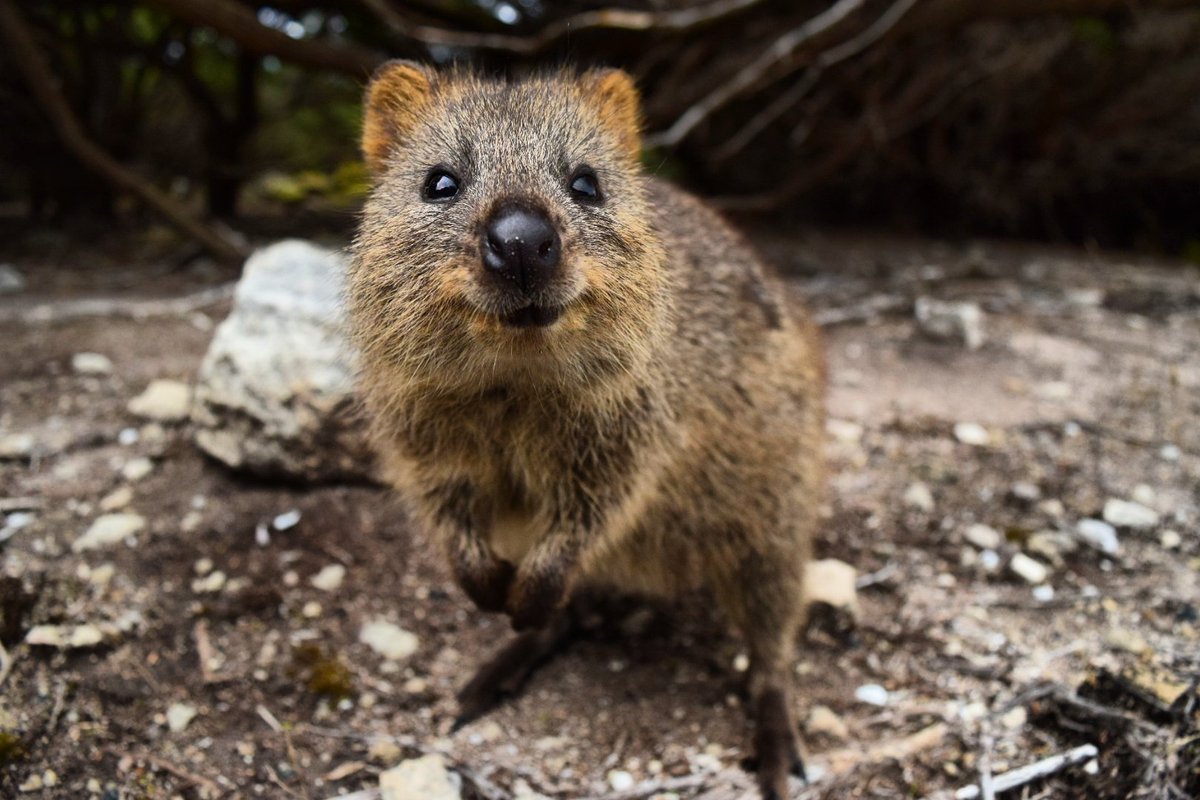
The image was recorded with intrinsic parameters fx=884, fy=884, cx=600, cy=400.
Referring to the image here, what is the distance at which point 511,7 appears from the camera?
661cm

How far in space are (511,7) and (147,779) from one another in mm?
5666

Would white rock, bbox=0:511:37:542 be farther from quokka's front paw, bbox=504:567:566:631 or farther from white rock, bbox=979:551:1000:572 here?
white rock, bbox=979:551:1000:572

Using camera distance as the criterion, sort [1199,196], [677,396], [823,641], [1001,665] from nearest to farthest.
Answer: [677,396] < [1001,665] < [823,641] < [1199,196]

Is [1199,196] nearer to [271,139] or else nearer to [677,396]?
[677,396]

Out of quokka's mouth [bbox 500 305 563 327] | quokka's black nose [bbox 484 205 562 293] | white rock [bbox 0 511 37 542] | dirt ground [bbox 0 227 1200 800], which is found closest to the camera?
quokka's black nose [bbox 484 205 562 293]

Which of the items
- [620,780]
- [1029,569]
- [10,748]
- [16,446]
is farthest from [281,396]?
[1029,569]

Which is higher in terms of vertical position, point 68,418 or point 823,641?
point 68,418

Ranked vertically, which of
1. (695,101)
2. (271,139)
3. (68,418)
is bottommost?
(68,418)

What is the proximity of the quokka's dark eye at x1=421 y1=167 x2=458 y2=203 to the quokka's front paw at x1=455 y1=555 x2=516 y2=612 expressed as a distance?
127cm

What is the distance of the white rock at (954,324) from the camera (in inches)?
223

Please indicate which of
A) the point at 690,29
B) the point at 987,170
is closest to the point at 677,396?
the point at 690,29

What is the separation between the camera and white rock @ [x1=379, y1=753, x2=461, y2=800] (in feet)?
9.50

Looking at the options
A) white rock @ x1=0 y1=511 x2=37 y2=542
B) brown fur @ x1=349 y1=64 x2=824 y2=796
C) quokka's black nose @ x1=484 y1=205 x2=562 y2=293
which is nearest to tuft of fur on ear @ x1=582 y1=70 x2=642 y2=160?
brown fur @ x1=349 y1=64 x2=824 y2=796

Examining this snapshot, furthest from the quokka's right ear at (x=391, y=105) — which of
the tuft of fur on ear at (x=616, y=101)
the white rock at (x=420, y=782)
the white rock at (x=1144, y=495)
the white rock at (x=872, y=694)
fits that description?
the white rock at (x=1144, y=495)
